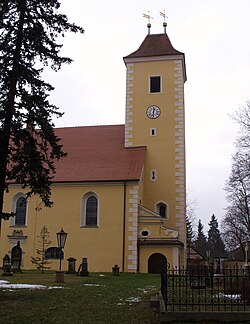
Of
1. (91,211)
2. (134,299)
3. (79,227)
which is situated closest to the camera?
(134,299)

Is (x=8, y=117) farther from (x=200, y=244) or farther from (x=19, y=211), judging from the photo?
(x=200, y=244)

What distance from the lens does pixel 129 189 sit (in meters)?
29.0

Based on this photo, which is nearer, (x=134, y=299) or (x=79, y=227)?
(x=134, y=299)

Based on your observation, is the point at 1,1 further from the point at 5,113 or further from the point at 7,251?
the point at 7,251

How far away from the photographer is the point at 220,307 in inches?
424

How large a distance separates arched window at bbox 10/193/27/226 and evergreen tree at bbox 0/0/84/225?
58.6ft

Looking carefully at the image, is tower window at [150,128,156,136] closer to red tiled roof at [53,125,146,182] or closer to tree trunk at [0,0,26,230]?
red tiled roof at [53,125,146,182]

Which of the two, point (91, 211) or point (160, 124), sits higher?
point (160, 124)

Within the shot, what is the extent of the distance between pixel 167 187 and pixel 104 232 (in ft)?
18.2

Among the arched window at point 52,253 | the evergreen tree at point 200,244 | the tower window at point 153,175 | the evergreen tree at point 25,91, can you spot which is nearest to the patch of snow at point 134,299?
the evergreen tree at point 25,91

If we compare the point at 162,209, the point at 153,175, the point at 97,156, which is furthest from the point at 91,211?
the point at 153,175

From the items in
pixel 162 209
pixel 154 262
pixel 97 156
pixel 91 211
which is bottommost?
pixel 154 262

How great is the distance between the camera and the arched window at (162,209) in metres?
30.8

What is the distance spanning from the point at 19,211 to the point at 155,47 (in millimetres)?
16011
